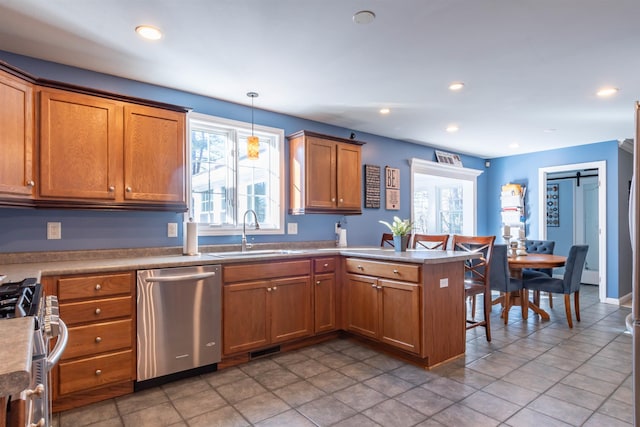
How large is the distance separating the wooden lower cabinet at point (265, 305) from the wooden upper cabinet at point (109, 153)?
2.65 ft

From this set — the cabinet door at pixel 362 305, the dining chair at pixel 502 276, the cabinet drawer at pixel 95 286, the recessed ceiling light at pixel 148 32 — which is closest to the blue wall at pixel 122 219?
the cabinet drawer at pixel 95 286

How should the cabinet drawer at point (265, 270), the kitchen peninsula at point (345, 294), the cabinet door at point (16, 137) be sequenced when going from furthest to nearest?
the cabinet drawer at point (265, 270) → the kitchen peninsula at point (345, 294) → the cabinet door at point (16, 137)

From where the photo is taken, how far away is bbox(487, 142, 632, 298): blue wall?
5.16 m

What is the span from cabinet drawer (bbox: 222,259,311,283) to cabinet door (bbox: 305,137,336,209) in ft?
2.48

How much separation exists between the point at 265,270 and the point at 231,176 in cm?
113

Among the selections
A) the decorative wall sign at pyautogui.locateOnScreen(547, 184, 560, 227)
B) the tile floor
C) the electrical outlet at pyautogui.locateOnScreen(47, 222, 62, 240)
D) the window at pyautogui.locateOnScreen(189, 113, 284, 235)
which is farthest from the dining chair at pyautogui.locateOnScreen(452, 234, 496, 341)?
the decorative wall sign at pyautogui.locateOnScreen(547, 184, 560, 227)

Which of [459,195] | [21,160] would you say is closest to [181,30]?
[21,160]

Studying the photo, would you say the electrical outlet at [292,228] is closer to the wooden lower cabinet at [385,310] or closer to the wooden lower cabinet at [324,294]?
the wooden lower cabinet at [324,294]

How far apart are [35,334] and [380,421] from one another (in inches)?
72.0

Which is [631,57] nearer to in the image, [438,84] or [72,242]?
[438,84]

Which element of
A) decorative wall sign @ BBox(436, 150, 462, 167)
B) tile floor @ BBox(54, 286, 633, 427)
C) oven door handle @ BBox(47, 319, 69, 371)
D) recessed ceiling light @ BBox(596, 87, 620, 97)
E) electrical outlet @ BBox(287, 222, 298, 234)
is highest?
recessed ceiling light @ BBox(596, 87, 620, 97)

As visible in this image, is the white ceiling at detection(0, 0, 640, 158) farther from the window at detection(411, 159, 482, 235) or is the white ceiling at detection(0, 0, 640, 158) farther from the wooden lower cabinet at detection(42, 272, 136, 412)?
the window at detection(411, 159, 482, 235)

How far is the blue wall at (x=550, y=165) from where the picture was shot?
516 centimetres

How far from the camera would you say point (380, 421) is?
2119 millimetres
